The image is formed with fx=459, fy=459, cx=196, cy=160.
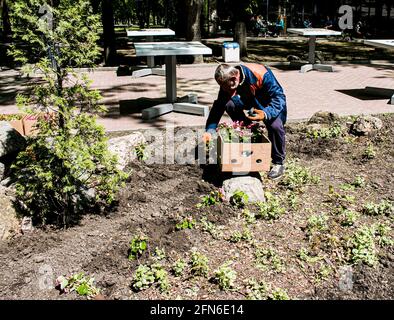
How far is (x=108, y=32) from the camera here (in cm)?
1348

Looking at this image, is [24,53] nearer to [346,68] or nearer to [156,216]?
[156,216]

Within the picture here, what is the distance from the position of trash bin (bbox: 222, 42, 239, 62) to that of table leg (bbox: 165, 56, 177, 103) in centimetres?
638

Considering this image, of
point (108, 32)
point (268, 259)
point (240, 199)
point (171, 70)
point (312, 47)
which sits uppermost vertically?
point (108, 32)

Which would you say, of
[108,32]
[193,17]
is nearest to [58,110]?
[108,32]

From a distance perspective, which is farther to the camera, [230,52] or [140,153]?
[230,52]

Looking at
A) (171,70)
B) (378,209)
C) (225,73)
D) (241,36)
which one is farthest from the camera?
(241,36)

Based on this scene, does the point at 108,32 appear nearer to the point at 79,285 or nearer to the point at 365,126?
the point at 365,126

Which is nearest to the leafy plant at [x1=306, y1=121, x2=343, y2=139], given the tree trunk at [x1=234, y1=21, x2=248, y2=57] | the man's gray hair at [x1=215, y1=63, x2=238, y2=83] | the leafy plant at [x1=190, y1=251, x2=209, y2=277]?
the man's gray hair at [x1=215, y1=63, x2=238, y2=83]

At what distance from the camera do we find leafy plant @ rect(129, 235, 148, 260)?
11.9 feet

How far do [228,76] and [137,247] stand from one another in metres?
1.97

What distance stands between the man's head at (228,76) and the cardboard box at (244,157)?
60 centimetres

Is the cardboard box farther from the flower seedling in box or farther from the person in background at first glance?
the person in background

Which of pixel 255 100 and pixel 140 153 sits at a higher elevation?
pixel 255 100
